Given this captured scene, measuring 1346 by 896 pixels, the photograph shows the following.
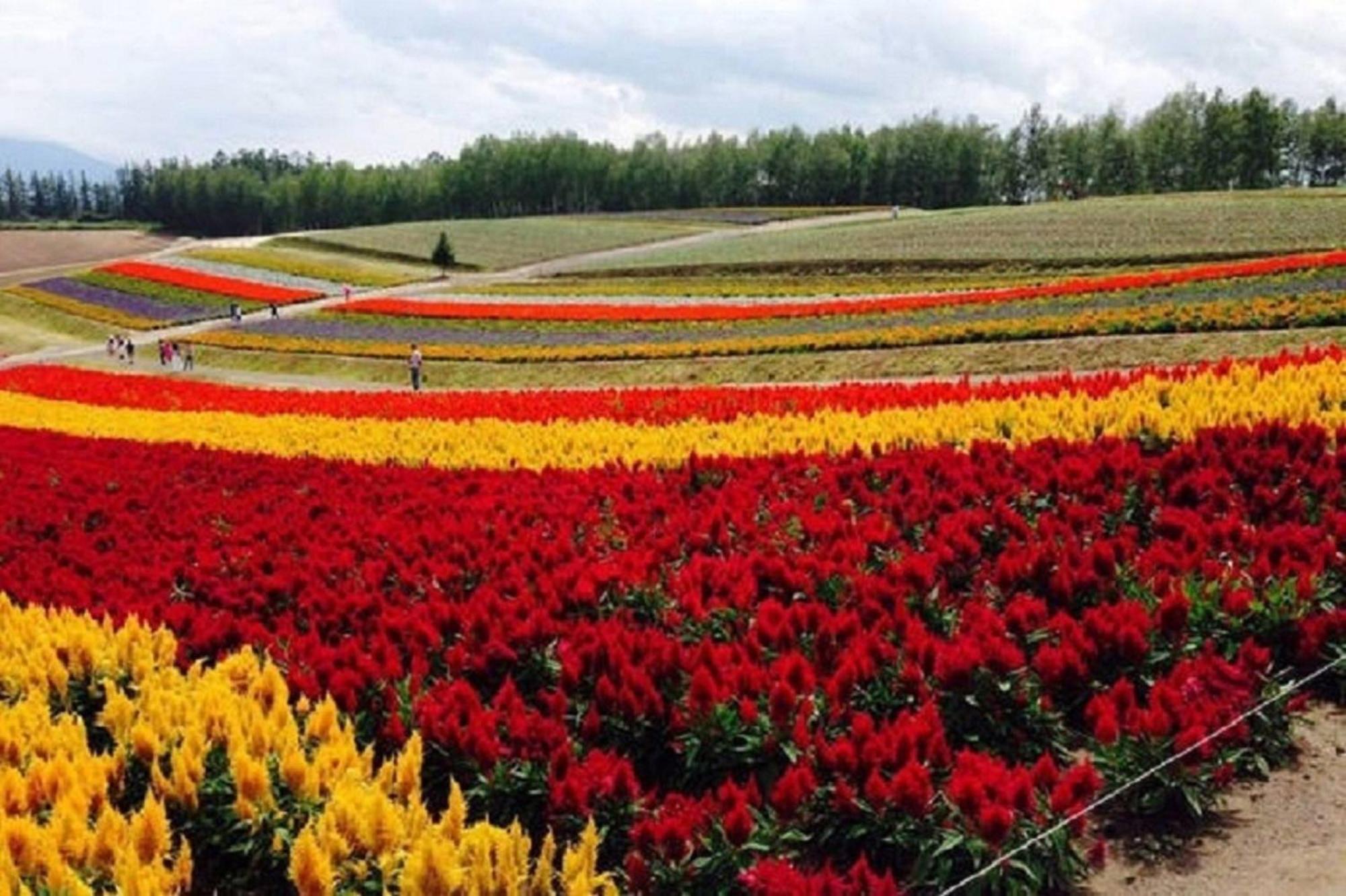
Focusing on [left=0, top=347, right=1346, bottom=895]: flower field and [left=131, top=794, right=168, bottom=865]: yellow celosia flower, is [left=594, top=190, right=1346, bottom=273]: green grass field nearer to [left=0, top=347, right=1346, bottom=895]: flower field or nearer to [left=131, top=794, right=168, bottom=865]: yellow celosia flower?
[left=0, top=347, right=1346, bottom=895]: flower field

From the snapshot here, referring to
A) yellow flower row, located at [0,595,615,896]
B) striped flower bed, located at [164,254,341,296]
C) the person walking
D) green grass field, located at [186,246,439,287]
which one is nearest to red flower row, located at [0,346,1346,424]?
the person walking

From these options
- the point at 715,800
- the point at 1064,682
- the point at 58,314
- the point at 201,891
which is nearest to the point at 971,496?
the point at 1064,682

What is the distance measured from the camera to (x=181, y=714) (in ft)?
16.9

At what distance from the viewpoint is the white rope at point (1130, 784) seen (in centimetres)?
405

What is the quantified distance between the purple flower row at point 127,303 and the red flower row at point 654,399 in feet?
93.4

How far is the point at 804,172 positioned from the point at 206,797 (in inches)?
4637

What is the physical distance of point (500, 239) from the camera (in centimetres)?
7744

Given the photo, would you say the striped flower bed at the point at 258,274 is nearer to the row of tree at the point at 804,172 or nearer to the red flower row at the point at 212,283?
the red flower row at the point at 212,283

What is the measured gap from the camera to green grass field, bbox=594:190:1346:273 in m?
44.0

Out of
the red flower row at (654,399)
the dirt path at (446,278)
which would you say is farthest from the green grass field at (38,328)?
the red flower row at (654,399)

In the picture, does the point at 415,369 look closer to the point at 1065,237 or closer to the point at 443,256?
the point at 1065,237

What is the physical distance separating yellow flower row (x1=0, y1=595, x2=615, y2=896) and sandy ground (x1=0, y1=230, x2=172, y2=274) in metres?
79.7

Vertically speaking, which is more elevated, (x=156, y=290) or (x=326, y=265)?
(x=326, y=265)

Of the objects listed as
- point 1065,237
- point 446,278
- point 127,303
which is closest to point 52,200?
point 127,303
